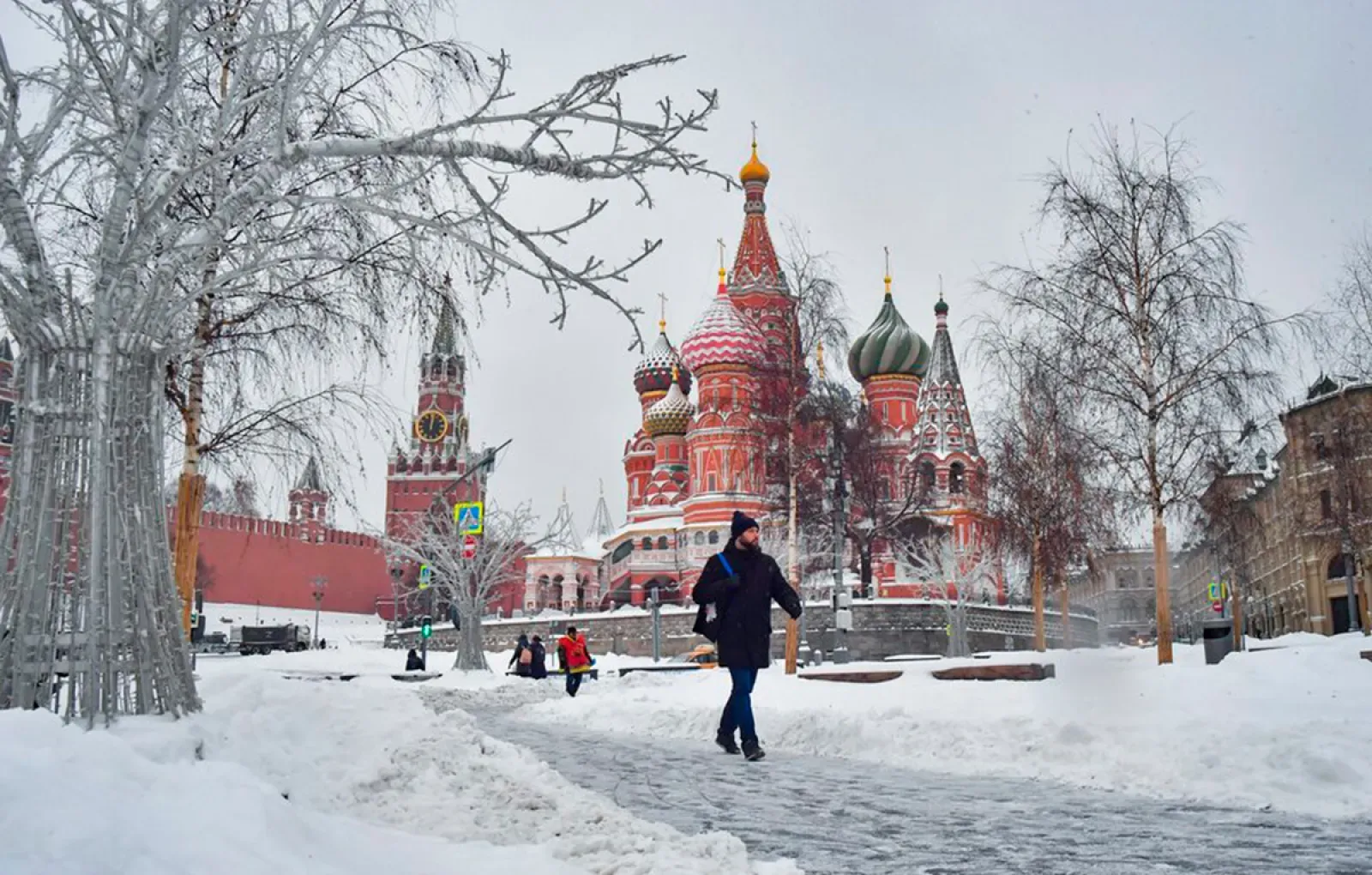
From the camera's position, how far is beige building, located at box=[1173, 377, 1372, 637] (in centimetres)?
2984

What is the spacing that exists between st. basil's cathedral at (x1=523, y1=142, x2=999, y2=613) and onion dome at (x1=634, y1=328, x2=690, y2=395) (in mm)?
83

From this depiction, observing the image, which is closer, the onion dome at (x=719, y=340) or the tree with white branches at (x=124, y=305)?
the tree with white branches at (x=124, y=305)

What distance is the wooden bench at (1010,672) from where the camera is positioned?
1370 cm

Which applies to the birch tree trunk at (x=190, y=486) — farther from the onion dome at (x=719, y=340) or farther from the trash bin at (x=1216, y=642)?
the onion dome at (x=719, y=340)

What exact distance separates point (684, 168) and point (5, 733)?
13.9ft

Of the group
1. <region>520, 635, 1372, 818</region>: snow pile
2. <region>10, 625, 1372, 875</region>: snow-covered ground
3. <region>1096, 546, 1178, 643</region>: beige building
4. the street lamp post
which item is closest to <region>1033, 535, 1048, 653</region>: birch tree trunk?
<region>520, 635, 1372, 818</region>: snow pile

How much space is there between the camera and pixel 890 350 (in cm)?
6394

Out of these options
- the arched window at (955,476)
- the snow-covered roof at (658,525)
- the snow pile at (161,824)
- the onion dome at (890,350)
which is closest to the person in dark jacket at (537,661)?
the snow pile at (161,824)

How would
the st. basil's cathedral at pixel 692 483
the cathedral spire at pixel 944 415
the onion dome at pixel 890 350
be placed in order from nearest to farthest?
the st. basil's cathedral at pixel 692 483 < the cathedral spire at pixel 944 415 < the onion dome at pixel 890 350

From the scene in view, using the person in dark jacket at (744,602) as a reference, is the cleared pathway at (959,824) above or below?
below

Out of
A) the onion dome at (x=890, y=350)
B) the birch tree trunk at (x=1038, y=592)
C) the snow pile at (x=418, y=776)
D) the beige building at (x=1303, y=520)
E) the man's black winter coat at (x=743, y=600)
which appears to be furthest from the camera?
the onion dome at (x=890, y=350)

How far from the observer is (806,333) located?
88.9 ft

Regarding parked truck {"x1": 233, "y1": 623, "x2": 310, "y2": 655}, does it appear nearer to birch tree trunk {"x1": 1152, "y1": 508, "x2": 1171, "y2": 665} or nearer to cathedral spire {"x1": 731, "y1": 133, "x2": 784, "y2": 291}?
cathedral spire {"x1": 731, "y1": 133, "x2": 784, "y2": 291}

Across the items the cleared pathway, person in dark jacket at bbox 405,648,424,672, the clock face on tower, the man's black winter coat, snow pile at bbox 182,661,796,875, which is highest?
the clock face on tower
